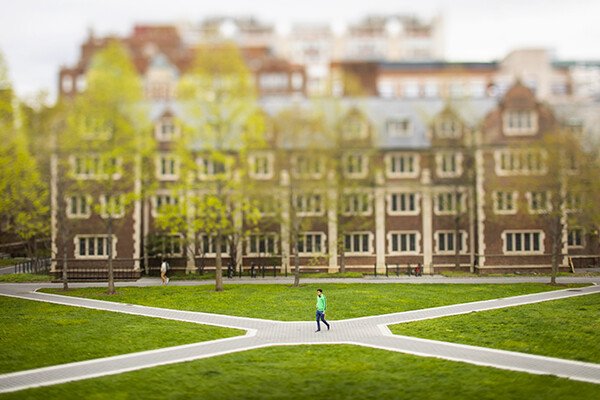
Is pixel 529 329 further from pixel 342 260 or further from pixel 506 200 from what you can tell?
pixel 506 200

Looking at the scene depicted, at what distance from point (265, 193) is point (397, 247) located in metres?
12.5

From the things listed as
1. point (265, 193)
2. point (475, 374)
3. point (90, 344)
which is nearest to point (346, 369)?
point (475, 374)

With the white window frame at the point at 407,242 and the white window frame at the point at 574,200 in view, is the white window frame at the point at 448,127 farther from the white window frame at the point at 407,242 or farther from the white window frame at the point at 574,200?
the white window frame at the point at 574,200

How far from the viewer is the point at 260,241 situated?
42.1 m

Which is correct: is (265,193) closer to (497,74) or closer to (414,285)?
(414,285)

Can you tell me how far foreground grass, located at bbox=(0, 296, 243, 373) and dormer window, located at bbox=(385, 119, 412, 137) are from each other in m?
27.9

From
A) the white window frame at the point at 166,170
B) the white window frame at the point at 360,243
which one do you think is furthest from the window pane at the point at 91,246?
the white window frame at the point at 360,243

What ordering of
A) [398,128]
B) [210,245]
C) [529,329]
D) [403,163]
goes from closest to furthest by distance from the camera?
[529,329] → [210,245] → [403,163] → [398,128]

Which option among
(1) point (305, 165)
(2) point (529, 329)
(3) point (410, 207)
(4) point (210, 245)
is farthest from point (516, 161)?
(4) point (210, 245)

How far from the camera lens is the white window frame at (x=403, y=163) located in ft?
142

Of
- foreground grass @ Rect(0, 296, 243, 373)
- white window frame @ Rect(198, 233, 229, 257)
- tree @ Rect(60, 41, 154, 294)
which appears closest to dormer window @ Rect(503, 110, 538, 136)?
white window frame @ Rect(198, 233, 229, 257)

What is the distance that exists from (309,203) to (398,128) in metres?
10.8

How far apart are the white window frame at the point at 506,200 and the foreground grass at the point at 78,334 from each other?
2743cm

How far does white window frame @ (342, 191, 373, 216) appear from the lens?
39.3 meters
